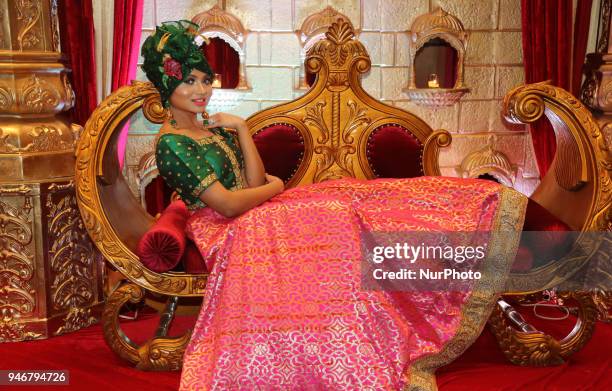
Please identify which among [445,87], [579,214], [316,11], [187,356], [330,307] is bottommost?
[187,356]

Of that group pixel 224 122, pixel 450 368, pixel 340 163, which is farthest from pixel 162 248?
pixel 450 368

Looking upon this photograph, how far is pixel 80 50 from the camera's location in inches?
156

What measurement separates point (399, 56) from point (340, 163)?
1093mm

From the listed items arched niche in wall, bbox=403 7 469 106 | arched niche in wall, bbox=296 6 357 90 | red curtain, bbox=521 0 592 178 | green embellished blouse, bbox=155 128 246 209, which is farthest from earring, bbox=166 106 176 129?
red curtain, bbox=521 0 592 178

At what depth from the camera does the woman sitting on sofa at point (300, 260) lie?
256cm

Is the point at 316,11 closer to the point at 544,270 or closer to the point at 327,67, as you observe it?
the point at 327,67

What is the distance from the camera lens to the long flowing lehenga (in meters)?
2.56

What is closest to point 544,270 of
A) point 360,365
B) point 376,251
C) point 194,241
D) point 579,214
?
point 579,214

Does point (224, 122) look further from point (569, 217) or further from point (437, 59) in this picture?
point (437, 59)

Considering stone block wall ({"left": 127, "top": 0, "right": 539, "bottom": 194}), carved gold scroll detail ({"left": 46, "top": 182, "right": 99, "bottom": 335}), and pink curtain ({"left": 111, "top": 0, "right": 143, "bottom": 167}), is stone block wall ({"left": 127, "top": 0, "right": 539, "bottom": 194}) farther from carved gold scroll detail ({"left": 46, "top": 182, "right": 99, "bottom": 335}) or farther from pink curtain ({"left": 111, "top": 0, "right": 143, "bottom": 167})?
carved gold scroll detail ({"left": 46, "top": 182, "right": 99, "bottom": 335})

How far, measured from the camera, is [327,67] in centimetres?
369

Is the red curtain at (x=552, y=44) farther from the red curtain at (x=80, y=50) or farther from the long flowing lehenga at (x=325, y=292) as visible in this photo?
the red curtain at (x=80, y=50)

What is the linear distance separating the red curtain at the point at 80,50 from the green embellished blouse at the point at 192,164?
126 centimetres

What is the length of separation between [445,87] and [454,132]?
11.9 inches
